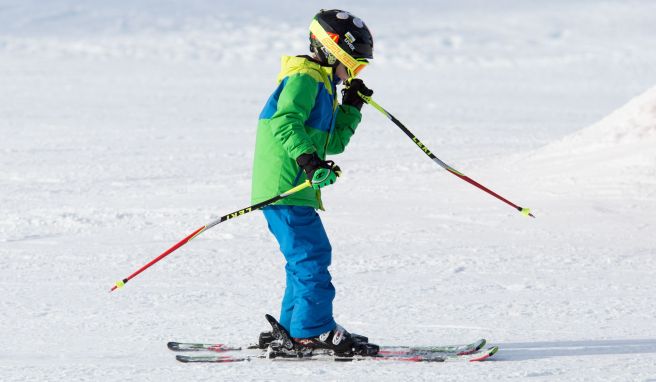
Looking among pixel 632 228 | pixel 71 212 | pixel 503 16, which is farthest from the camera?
pixel 503 16

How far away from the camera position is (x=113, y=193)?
28.1 feet

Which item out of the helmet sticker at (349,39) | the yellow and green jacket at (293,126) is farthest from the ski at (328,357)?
the helmet sticker at (349,39)

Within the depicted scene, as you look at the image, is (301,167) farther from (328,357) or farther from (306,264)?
(328,357)

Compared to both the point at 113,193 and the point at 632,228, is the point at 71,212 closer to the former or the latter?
the point at 113,193

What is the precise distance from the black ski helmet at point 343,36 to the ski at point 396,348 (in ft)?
Result: 3.80

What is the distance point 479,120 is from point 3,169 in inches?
322

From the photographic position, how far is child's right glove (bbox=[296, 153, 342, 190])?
3555 mm

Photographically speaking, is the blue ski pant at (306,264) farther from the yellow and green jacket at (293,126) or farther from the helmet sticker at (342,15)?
the helmet sticker at (342,15)

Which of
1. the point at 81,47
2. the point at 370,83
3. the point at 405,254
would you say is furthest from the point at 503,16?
the point at 405,254

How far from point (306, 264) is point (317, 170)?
1.33ft

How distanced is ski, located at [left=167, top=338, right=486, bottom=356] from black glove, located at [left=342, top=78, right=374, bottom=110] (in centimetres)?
103

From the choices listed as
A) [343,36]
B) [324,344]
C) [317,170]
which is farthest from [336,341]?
[343,36]

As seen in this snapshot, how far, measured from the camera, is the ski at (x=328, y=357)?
3775 mm

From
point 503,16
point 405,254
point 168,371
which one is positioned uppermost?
point 503,16
